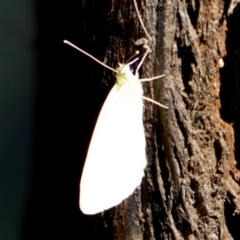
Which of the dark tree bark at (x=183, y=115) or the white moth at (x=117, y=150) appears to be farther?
the white moth at (x=117, y=150)

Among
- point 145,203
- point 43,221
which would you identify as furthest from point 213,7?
point 43,221

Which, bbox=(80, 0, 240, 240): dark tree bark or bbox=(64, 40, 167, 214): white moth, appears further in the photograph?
bbox=(64, 40, 167, 214): white moth

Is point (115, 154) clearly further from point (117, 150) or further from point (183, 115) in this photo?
point (183, 115)

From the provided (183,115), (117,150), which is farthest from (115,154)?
(183,115)

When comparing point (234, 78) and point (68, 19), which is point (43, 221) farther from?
point (234, 78)
